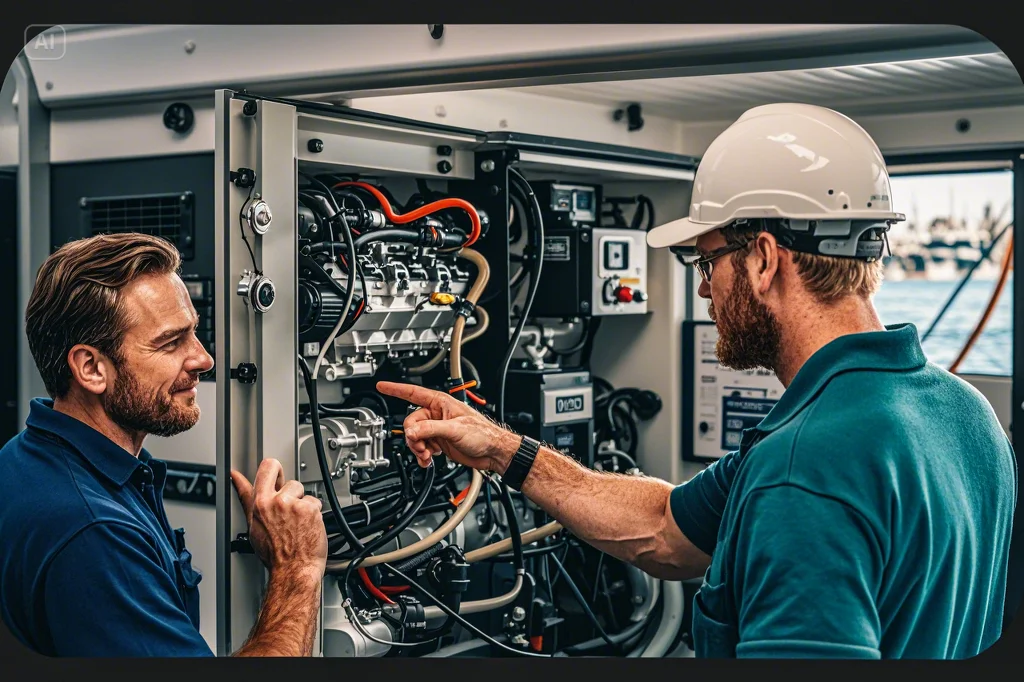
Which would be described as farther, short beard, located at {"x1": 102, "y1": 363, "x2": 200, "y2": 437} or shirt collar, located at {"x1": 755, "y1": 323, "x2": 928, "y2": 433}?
short beard, located at {"x1": 102, "y1": 363, "x2": 200, "y2": 437}

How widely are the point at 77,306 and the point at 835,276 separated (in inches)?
57.4

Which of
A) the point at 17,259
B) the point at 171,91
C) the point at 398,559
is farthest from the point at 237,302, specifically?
the point at 17,259

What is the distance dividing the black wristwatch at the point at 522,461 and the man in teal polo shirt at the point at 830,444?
17.1 inches

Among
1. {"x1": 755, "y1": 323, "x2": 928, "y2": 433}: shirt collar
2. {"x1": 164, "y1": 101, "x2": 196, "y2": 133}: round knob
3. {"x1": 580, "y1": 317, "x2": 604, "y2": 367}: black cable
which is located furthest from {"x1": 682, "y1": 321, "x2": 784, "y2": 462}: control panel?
{"x1": 755, "y1": 323, "x2": 928, "y2": 433}: shirt collar

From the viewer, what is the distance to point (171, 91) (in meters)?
3.56

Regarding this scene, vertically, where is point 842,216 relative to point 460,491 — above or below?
above

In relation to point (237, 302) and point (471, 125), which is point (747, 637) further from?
point (471, 125)

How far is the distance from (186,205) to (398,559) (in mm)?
1368

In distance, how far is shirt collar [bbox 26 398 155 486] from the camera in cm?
211

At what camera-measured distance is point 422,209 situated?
3260 millimetres

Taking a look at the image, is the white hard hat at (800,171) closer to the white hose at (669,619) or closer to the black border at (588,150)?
the black border at (588,150)

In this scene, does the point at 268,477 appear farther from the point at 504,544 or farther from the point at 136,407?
the point at 504,544

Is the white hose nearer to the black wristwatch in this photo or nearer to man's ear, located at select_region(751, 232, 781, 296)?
the black wristwatch

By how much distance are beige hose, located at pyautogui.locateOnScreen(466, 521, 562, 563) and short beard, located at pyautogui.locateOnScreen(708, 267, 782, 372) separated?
1552 millimetres
